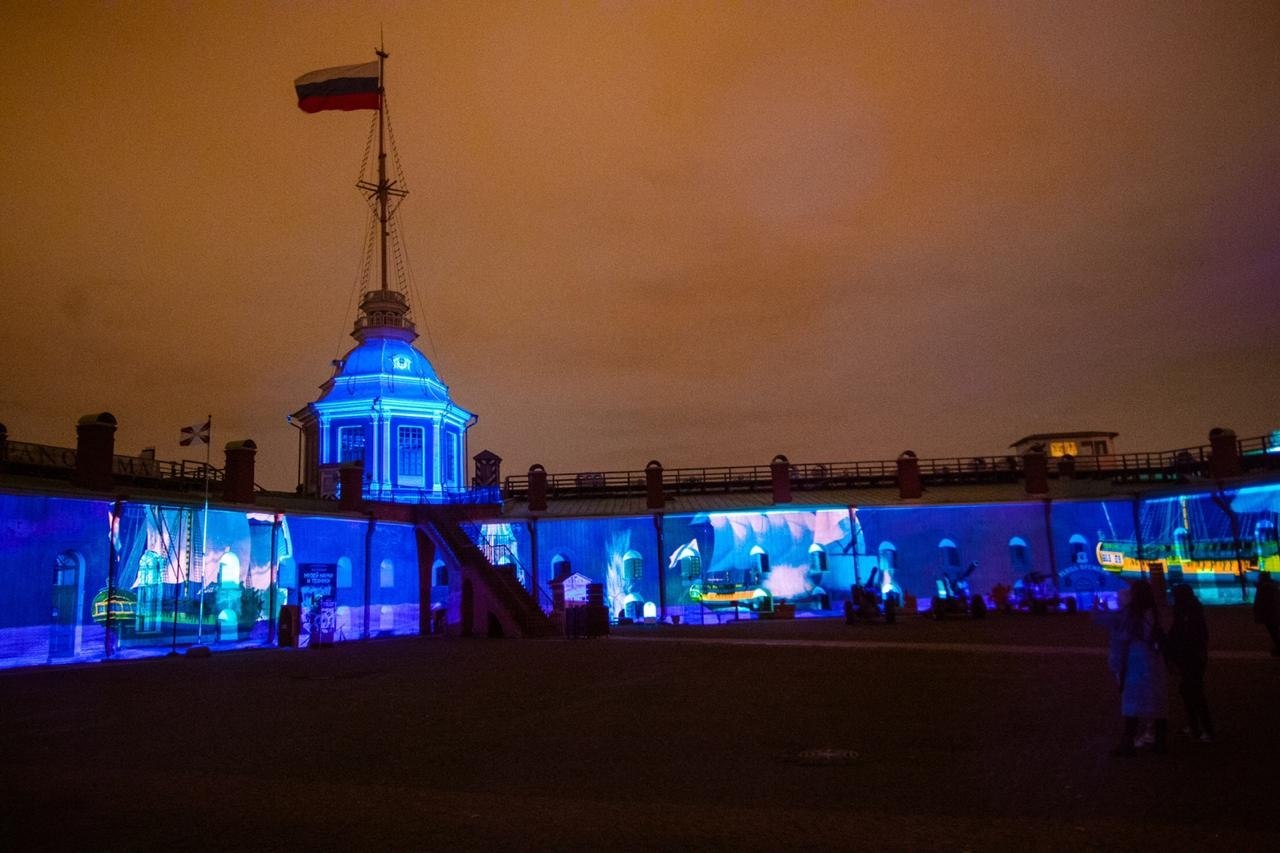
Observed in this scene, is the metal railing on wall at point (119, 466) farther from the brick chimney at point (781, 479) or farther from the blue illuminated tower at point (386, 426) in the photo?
the brick chimney at point (781, 479)

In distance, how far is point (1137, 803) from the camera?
7.02 metres

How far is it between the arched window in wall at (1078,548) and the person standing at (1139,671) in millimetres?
33497

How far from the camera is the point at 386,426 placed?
38656mm

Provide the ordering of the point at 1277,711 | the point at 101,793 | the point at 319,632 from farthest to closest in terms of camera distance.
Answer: the point at 319,632
the point at 1277,711
the point at 101,793

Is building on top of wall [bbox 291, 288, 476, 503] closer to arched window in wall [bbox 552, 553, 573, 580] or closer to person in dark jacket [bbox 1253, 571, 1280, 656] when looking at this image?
arched window in wall [bbox 552, 553, 573, 580]

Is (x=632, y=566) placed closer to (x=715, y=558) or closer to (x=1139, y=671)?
(x=715, y=558)

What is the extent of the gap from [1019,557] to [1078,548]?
2552mm

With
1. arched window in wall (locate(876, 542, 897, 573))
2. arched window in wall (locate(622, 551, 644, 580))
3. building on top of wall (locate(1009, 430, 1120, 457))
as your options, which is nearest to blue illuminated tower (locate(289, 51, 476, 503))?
arched window in wall (locate(622, 551, 644, 580))

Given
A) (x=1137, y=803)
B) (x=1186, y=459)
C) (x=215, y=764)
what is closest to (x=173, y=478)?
(x=215, y=764)

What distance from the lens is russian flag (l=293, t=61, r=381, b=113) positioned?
39.0 meters

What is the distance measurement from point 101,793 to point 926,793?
7.08m

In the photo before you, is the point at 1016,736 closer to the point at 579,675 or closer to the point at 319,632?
the point at 579,675

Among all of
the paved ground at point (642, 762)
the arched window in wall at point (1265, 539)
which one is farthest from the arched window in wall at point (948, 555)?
the paved ground at point (642, 762)

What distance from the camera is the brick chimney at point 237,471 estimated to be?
29416mm
